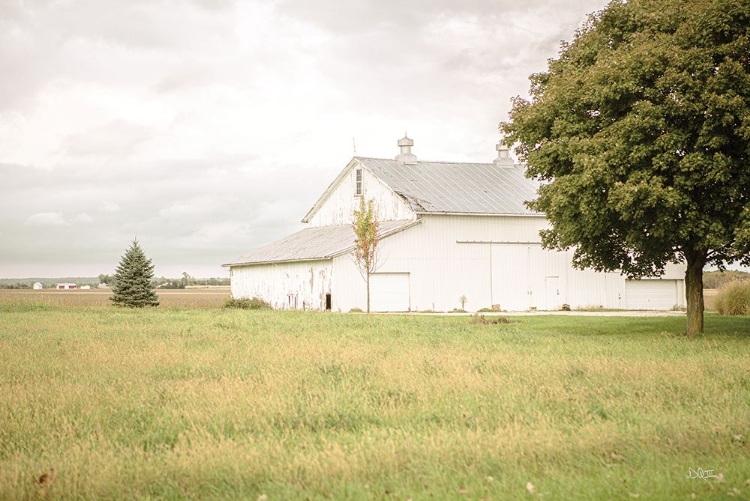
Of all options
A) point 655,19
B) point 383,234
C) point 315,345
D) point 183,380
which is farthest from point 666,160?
point 383,234

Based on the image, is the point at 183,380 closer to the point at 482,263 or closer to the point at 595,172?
the point at 595,172

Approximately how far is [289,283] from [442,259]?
32.5 feet

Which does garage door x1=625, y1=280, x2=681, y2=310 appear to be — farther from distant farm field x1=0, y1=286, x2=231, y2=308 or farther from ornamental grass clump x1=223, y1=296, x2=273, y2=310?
distant farm field x1=0, y1=286, x2=231, y2=308

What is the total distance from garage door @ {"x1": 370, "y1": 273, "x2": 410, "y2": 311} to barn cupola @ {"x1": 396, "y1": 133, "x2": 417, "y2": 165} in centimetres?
1116

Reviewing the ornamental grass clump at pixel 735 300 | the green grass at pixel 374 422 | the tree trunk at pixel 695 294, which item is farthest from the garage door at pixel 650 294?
the green grass at pixel 374 422

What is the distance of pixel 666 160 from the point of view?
768 inches

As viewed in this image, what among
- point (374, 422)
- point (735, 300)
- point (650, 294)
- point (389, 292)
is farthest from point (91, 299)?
point (374, 422)

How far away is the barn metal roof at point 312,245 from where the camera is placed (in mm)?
42156

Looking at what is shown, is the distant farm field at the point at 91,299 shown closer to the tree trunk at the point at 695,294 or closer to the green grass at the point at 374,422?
the green grass at the point at 374,422

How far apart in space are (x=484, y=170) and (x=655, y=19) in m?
30.2

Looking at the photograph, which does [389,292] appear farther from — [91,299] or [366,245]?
[91,299]

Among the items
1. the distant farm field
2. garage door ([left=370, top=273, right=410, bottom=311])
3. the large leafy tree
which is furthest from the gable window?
the large leafy tree

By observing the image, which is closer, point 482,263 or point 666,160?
point 666,160

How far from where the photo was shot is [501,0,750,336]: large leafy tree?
1916 cm
